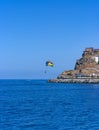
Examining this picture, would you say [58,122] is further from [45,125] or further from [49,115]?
[49,115]

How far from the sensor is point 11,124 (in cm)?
5291

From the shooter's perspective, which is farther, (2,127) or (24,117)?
(24,117)

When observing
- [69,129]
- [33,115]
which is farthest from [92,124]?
[33,115]

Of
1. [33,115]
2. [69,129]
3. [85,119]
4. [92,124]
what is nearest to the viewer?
[69,129]

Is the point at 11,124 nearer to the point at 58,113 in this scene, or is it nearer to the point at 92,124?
the point at 92,124

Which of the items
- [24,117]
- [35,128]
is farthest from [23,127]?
[24,117]

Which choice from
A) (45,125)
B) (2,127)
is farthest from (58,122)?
(2,127)

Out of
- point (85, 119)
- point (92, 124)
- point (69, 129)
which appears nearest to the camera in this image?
point (69, 129)

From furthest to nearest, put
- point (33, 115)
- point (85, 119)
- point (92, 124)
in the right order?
point (33, 115), point (85, 119), point (92, 124)

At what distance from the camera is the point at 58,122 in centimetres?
5497

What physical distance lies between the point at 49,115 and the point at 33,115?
6.82ft

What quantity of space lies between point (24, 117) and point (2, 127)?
9158 millimetres

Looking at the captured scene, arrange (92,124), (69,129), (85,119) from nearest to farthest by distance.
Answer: (69,129), (92,124), (85,119)

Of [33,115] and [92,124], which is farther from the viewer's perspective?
[33,115]
